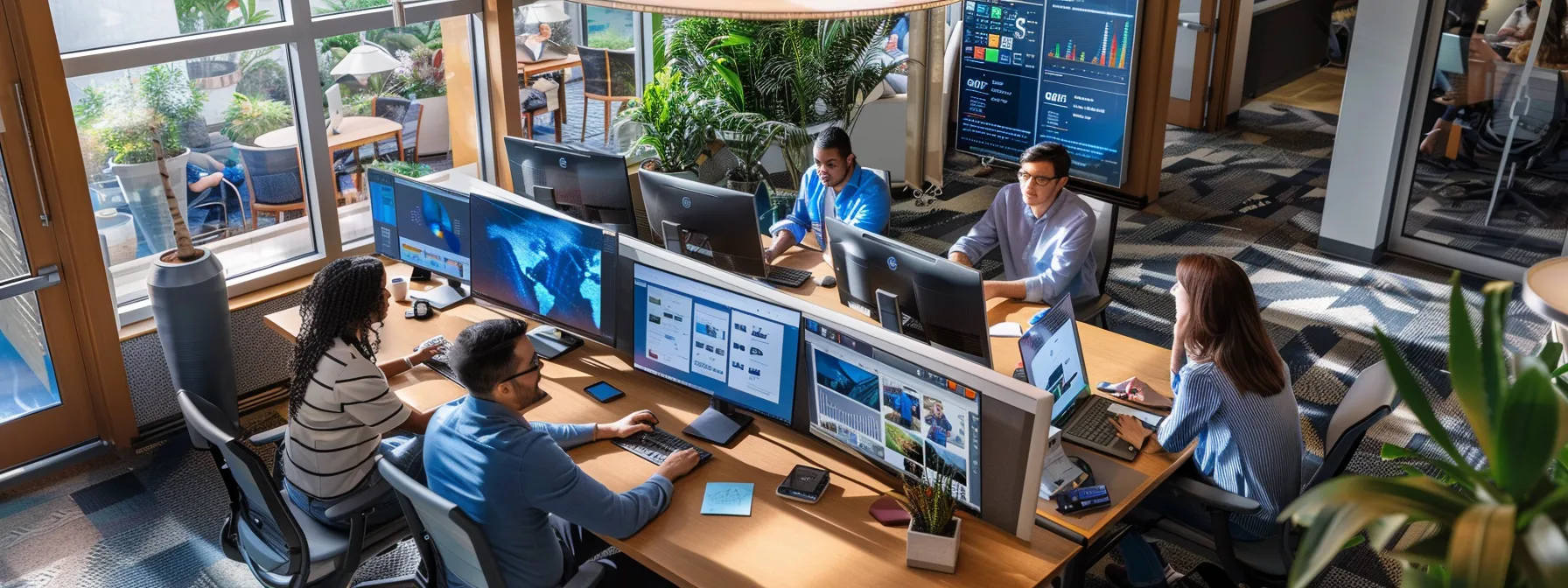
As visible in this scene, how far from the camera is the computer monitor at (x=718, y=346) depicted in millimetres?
3195

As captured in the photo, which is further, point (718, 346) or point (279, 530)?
point (718, 346)

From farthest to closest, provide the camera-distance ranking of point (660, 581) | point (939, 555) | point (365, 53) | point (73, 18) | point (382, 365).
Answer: point (365, 53) → point (73, 18) → point (382, 365) → point (660, 581) → point (939, 555)

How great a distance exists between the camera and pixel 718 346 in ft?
11.0

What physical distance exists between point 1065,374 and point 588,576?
142 centimetres

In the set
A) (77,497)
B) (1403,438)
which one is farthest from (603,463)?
(1403,438)

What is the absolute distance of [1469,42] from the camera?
605 cm

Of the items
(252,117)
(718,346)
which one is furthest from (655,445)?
(252,117)

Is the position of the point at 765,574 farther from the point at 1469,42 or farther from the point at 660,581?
the point at 1469,42

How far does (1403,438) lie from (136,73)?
522 cm

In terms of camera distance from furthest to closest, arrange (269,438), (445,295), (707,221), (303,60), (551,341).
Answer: (303,60) → (445,295) → (707,221) → (551,341) → (269,438)

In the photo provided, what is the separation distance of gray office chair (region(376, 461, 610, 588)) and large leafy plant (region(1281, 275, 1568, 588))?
6.19 ft

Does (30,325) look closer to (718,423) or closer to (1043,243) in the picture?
(718,423)

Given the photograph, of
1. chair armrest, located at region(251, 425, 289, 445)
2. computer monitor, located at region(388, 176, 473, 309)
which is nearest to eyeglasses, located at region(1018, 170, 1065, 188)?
computer monitor, located at region(388, 176, 473, 309)

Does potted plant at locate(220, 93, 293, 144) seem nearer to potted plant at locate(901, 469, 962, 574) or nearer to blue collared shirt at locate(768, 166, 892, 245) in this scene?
blue collared shirt at locate(768, 166, 892, 245)
